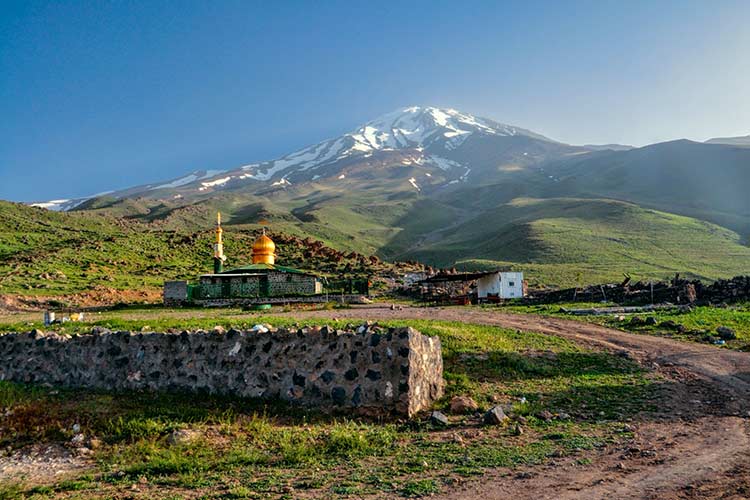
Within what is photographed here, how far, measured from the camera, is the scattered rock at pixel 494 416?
27.9ft

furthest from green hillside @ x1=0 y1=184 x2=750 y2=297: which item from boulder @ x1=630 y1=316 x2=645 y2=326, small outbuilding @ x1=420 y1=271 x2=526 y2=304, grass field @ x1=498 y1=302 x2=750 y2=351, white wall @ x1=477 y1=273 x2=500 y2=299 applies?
boulder @ x1=630 y1=316 x2=645 y2=326

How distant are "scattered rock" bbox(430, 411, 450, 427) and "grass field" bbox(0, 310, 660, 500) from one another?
6.1 inches

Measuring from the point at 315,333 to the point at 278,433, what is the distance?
2078 mm

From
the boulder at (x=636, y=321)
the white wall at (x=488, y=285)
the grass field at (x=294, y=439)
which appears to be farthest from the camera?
the white wall at (x=488, y=285)

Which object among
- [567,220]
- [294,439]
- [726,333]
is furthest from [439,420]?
[567,220]

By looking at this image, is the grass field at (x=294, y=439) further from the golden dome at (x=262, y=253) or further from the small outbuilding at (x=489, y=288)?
the golden dome at (x=262, y=253)

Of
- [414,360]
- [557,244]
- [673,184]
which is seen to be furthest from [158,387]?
[673,184]

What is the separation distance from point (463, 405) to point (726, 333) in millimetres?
12421

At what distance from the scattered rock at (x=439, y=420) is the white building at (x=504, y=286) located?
28339 millimetres

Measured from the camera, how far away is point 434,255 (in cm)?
9956

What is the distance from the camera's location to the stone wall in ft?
29.3

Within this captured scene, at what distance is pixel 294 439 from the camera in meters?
7.62

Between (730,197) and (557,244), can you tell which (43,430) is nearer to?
(557,244)

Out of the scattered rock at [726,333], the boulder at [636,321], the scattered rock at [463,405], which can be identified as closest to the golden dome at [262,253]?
the boulder at [636,321]
